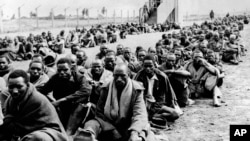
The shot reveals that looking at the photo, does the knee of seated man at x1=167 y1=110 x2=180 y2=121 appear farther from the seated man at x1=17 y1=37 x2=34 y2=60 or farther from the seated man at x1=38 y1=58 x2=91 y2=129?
the seated man at x1=17 y1=37 x2=34 y2=60

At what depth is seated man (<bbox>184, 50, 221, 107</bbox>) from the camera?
8109 millimetres

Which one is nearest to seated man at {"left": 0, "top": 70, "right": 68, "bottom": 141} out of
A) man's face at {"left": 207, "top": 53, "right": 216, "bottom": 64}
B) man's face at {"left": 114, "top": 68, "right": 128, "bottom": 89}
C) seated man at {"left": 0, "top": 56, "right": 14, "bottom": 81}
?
man's face at {"left": 114, "top": 68, "right": 128, "bottom": 89}

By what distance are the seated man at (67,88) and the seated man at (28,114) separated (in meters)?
1.24

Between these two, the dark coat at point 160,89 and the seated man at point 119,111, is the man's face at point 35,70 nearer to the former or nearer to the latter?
the seated man at point 119,111

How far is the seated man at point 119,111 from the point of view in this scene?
4574 mm

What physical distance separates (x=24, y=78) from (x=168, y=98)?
334 cm

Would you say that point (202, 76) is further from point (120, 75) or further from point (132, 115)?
point (120, 75)

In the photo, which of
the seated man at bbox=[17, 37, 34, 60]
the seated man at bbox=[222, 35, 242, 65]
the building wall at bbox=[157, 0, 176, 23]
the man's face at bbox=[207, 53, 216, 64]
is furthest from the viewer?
the building wall at bbox=[157, 0, 176, 23]

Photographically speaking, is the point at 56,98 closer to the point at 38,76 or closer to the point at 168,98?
the point at 38,76

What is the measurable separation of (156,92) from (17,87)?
10.3ft

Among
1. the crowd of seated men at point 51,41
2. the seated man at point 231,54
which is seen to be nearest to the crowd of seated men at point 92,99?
the crowd of seated men at point 51,41

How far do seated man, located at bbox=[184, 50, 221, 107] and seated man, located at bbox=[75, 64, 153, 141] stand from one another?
3.77 metres

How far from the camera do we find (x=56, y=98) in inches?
221

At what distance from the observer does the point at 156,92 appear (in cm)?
636
